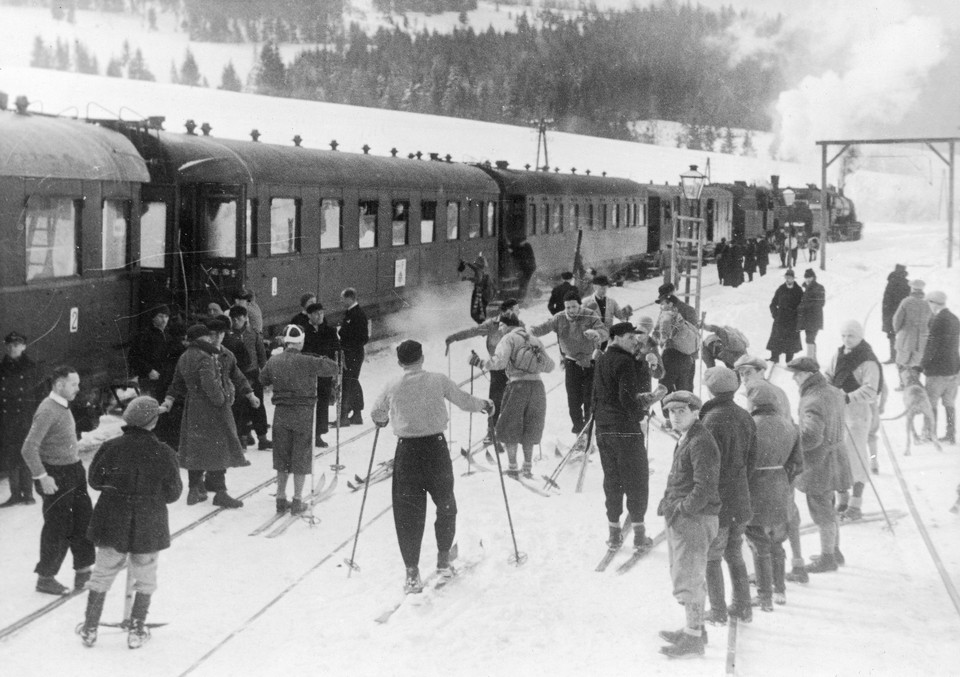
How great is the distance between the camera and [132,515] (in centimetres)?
611

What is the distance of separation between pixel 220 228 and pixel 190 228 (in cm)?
42

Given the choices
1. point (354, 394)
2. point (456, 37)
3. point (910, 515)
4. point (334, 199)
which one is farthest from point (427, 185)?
point (910, 515)

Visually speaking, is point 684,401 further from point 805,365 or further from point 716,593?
point 805,365

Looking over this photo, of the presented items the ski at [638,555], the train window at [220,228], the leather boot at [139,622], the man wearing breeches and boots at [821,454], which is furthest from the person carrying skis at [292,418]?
the train window at [220,228]

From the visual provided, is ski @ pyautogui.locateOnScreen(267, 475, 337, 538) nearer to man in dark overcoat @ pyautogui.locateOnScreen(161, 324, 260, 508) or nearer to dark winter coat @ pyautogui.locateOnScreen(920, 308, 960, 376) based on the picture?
man in dark overcoat @ pyautogui.locateOnScreen(161, 324, 260, 508)

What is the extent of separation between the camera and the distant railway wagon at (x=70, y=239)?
9523 millimetres

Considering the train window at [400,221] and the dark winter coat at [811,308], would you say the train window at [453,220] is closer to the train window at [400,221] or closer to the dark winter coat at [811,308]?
the train window at [400,221]

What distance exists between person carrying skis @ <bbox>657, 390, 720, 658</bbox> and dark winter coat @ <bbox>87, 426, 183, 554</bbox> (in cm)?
299

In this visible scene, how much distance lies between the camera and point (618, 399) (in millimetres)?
8164

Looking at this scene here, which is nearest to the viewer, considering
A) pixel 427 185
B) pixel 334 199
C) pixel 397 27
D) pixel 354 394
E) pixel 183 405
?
pixel 183 405

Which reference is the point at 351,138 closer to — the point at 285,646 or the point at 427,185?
the point at 427,185

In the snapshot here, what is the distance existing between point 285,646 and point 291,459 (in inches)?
113

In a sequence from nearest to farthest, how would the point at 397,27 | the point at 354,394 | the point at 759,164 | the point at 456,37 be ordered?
1. the point at 354,394
2. the point at 397,27
3. the point at 456,37
4. the point at 759,164

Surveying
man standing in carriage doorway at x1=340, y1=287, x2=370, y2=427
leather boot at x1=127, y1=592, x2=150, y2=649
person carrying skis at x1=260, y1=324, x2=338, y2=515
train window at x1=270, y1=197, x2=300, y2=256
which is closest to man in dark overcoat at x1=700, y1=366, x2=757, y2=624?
leather boot at x1=127, y1=592, x2=150, y2=649
